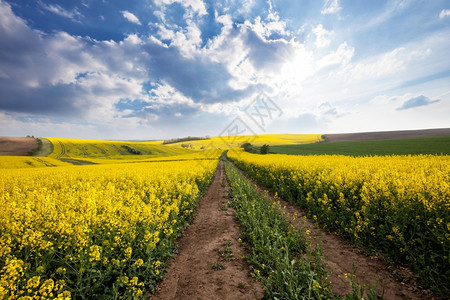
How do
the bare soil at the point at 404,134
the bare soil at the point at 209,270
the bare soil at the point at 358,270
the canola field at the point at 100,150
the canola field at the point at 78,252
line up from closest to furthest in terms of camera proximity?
the canola field at the point at 78,252 < the bare soil at the point at 358,270 < the bare soil at the point at 209,270 < the bare soil at the point at 404,134 < the canola field at the point at 100,150

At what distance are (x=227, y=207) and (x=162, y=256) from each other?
5.03m

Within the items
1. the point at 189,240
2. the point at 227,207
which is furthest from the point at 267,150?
the point at 189,240

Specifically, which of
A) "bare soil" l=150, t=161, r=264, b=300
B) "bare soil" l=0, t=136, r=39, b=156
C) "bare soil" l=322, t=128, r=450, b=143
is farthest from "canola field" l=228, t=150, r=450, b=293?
"bare soil" l=0, t=136, r=39, b=156

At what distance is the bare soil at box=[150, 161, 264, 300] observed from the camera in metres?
3.63

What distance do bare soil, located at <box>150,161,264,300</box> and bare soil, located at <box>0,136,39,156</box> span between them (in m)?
75.6

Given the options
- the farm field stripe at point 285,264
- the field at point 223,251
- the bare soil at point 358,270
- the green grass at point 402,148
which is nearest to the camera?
the field at point 223,251

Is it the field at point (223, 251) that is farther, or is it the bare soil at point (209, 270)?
the bare soil at point (209, 270)

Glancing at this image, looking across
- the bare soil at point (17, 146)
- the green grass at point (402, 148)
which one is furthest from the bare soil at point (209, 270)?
the bare soil at point (17, 146)

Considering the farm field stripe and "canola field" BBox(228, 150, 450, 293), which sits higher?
"canola field" BBox(228, 150, 450, 293)

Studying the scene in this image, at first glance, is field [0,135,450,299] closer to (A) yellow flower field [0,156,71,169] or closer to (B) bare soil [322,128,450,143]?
(A) yellow flower field [0,156,71,169]

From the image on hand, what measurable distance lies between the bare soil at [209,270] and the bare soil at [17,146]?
2977 inches

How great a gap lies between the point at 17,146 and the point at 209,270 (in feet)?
284

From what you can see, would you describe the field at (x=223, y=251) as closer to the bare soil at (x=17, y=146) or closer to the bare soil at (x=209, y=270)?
the bare soil at (x=209, y=270)

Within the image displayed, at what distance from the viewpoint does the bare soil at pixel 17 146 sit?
53438 millimetres
